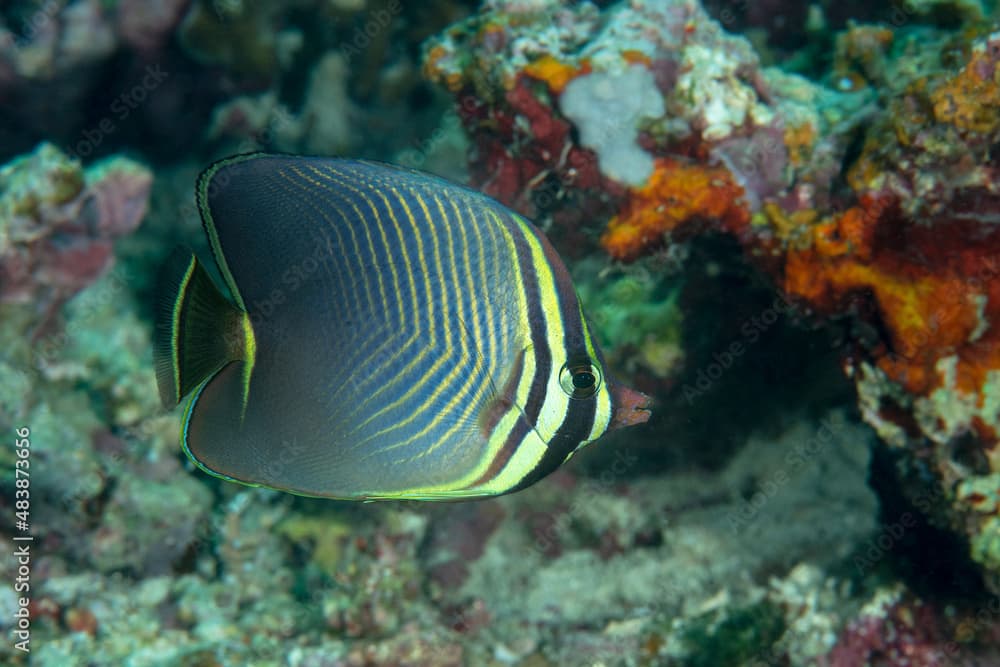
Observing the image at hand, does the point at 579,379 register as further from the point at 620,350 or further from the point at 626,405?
the point at 620,350

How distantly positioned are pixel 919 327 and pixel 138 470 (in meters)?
4.35

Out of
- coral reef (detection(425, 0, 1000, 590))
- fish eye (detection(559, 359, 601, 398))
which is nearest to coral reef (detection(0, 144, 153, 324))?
coral reef (detection(425, 0, 1000, 590))

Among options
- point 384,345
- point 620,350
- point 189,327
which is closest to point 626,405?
point 384,345

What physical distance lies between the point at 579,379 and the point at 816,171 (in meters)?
2.01

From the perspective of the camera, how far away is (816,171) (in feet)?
10.2

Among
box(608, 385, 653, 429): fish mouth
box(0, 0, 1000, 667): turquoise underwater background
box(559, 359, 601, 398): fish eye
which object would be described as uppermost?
box(559, 359, 601, 398): fish eye

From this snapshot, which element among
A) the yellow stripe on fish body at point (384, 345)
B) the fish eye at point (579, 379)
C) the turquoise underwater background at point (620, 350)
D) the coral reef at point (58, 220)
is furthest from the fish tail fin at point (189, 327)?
the coral reef at point (58, 220)

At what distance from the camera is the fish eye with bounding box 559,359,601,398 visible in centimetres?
174

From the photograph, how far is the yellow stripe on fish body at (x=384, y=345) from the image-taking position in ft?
5.73

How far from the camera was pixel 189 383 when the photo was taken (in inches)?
71.7

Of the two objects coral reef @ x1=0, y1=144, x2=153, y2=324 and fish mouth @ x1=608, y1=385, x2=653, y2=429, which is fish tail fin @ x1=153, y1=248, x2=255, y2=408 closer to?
fish mouth @ x1=608, y1=385, x2=653, y2=429

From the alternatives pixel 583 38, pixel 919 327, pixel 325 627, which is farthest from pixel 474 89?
pixel 325 627

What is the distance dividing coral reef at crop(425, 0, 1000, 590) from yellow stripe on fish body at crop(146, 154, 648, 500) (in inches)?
60.3

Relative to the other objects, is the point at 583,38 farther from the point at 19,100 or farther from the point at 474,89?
the point at 19,100
